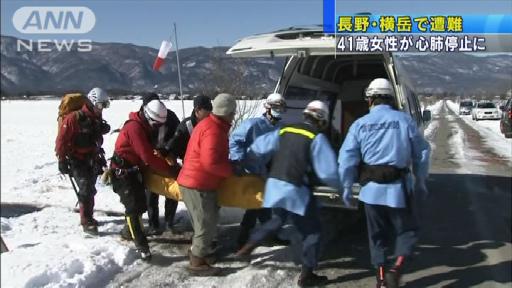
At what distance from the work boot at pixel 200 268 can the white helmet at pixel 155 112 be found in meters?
1.42

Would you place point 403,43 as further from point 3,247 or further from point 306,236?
point 3,247

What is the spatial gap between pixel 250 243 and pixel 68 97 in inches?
110

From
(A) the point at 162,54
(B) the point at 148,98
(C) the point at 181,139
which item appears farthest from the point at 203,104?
(A) the point at 162,54

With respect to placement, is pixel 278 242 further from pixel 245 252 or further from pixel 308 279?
pixel 308 279

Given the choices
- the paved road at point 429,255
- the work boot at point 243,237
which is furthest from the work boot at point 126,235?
the work boot at point 243,237

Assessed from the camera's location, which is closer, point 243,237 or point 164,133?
point 243,237

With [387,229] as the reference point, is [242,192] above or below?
above

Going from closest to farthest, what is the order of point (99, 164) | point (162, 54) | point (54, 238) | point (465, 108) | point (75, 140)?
point (54, 238) → point (75, 140) → point (99, 164) → point (162, 54) → point (465, 108)

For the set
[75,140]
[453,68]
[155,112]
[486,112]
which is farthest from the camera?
[486,112]

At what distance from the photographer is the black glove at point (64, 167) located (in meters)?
6.06

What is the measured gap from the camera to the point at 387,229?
15.4 ft

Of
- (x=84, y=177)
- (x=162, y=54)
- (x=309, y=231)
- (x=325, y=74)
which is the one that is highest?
(x=162, y=54)

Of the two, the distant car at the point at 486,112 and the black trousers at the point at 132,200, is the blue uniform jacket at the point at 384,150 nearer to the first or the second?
the black trousers at the point at 132,200

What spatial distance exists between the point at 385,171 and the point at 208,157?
5.25ft
